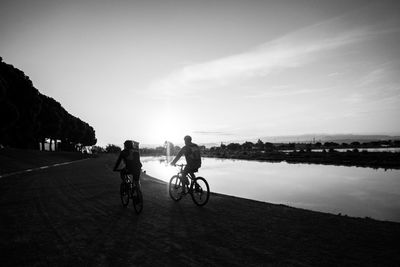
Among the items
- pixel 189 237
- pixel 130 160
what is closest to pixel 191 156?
pixel 130 160

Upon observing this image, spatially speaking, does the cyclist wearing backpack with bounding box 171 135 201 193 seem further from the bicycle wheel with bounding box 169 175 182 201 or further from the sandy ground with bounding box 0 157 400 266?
the sandy ground with bounding box 0 157 400 266

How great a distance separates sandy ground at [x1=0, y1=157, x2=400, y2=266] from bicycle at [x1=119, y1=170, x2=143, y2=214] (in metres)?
0.32

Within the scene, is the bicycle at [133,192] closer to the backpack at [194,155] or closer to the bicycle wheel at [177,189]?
the bicycle wheel at [177,189]

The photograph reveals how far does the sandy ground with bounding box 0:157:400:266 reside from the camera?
5.43 m

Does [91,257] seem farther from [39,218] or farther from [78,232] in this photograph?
[39,218]

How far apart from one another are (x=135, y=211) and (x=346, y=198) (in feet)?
52.2

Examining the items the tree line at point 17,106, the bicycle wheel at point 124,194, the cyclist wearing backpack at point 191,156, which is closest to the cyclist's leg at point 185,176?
the cyclist wearing backpack at point 191,156

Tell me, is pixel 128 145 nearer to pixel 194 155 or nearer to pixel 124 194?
pixel 124 194

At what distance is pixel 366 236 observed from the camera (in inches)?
268

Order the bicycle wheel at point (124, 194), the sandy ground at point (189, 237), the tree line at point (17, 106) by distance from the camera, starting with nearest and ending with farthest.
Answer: the sandy ground at point (189, 237) → the bicycle wheel at point (124, 194) → the tree line at point (17, 106)

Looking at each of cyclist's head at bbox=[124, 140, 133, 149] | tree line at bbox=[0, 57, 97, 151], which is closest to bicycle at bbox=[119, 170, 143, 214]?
cyclist's head at bbox=[124, 140, 133, 149]

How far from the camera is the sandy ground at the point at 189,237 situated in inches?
214

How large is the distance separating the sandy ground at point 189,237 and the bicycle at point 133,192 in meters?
0.32

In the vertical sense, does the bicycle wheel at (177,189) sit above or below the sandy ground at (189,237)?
above
